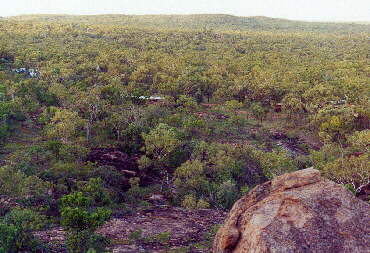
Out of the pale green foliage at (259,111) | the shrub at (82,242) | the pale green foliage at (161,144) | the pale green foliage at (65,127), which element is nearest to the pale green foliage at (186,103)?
the pale green foliage at (259,111)

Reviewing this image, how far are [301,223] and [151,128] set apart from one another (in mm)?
24012

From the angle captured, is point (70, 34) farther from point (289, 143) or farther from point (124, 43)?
point (289, 143)

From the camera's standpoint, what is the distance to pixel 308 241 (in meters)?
8.62

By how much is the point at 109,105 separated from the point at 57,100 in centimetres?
639

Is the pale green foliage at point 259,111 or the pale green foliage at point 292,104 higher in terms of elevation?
the pale green foliage at point 292,104

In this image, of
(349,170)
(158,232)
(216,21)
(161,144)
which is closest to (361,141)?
(349,170)

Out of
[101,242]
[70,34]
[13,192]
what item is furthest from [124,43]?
[101,242]

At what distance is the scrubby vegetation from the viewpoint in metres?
19.6

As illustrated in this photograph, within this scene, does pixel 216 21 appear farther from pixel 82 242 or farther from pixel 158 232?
pixel 82 242

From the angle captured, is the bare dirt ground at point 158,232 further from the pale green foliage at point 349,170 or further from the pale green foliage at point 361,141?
the pale green foliage at point 361,141

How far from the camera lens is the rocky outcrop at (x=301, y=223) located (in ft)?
28.2

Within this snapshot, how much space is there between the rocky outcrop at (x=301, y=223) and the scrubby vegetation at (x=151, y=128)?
5141mm

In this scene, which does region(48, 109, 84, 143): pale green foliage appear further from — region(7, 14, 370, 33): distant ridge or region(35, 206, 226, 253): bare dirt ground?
region(7, 14, 370, 33): distant ridge

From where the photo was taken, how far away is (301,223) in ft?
29.3
